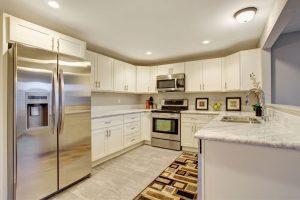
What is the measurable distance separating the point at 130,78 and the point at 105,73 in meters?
0.95

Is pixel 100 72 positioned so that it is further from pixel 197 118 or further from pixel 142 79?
pixel 197 118

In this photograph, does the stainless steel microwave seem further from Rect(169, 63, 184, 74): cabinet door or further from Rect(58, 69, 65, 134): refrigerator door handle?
Rect(58, 69, 65, 134): refrigerator door handle

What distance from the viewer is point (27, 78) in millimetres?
1673

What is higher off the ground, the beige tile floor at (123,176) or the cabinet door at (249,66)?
the cabinet door at (249,66)

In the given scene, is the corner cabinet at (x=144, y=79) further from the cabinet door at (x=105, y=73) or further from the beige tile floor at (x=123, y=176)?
the beige tile floor at (x=123, y=176)

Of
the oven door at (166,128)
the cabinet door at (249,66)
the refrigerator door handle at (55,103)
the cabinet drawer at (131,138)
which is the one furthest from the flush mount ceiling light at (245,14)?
the cabinet drawer at (131,138)

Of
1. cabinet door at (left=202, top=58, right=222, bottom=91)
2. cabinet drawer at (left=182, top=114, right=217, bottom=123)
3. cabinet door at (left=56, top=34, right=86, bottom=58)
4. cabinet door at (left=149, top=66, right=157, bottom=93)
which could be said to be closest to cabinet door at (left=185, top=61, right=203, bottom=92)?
cabinet door at (left=202, top=58, right=222, bottom=91)

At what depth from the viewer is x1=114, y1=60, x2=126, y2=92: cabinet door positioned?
145 inches

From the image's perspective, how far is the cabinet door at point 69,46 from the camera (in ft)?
7.52

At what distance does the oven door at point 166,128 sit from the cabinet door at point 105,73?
4.73ft

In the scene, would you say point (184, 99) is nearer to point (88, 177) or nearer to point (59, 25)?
point (88, 177)

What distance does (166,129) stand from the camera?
385 cm

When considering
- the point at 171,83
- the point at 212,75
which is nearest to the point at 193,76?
the point at 212,75

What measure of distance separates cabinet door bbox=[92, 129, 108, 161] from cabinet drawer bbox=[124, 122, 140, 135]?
642mm
